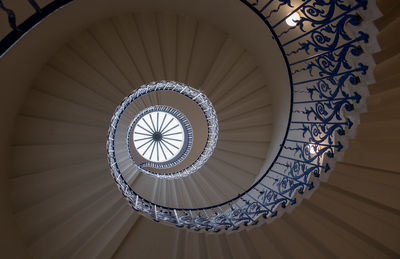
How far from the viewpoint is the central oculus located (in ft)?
48.0

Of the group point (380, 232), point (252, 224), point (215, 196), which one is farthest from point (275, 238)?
point (215, 196)

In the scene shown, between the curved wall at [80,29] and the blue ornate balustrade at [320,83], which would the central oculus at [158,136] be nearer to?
the curved wall at [80,29]

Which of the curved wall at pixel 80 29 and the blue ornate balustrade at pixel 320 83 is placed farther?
the curved wall at pixel 80 29

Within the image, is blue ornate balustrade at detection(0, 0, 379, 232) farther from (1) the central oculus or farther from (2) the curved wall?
(1) the central oculus

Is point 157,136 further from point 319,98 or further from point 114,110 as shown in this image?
point 319,98

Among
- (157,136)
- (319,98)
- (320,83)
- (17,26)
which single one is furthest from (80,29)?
(157,136)

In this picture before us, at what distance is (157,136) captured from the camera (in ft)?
50.0

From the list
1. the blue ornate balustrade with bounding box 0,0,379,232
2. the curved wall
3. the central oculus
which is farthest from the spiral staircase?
the central oculus

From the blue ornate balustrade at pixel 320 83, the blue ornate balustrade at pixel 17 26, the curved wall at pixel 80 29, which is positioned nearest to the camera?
the blue ornate balustrade at pixel 17 26

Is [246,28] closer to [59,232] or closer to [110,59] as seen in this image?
[110,59]

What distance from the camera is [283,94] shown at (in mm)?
6320

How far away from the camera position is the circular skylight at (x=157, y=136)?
48.1ft

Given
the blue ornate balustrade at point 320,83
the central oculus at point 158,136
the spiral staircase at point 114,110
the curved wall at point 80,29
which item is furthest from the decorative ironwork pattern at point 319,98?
the central oculus at point 158,136

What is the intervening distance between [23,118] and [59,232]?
2.51 meters
